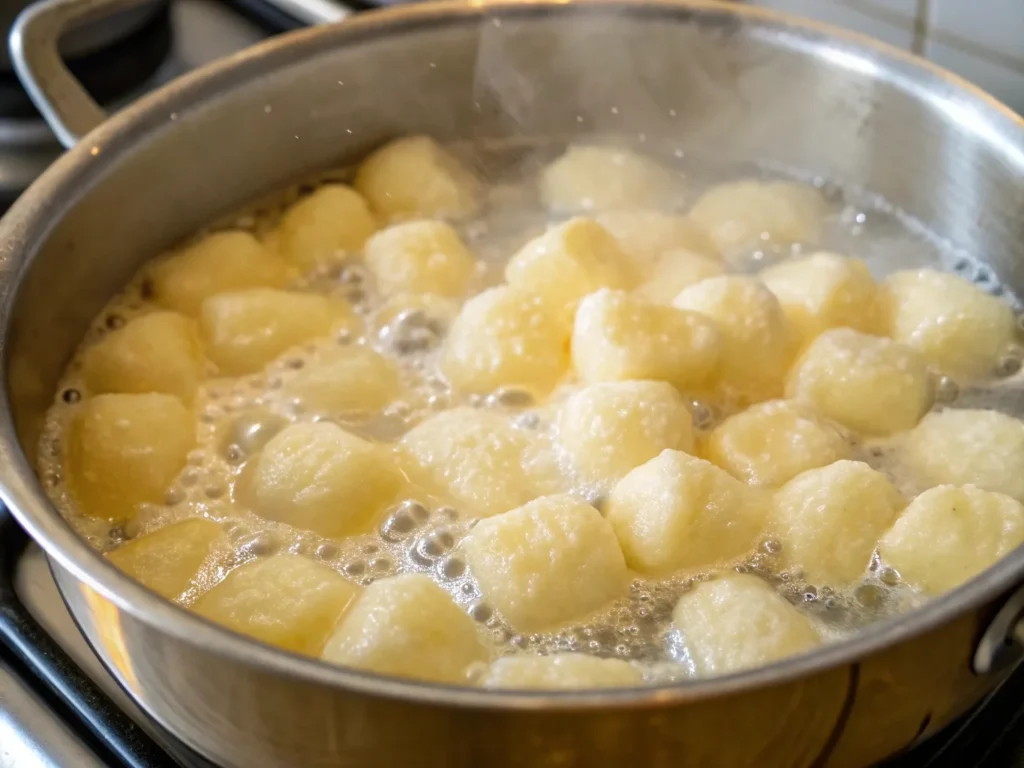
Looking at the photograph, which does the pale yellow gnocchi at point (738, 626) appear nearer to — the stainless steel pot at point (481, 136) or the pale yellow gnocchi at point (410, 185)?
the stainless steel pot at point (481, 136)

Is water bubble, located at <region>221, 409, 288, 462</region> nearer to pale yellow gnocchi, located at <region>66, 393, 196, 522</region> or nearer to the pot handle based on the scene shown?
pale yellow gnocchi, located at <region>66, 393, 196, 522</region>

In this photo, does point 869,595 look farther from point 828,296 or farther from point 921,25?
point 921,25

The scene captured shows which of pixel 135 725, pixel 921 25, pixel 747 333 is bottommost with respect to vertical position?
pixel 135 725

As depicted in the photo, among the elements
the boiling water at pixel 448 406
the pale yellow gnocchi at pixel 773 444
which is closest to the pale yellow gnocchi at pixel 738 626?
the boiling water at pixel 448 406

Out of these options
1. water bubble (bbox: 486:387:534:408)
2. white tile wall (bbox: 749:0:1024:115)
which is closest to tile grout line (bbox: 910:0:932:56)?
white tile wall (bbox: 749:0:1024:115)

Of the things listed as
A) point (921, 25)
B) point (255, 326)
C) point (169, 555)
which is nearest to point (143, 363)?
point (255, 326)

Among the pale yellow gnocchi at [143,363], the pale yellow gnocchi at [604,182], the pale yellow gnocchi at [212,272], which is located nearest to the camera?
the pale yellow gnocchi at [143,363]
